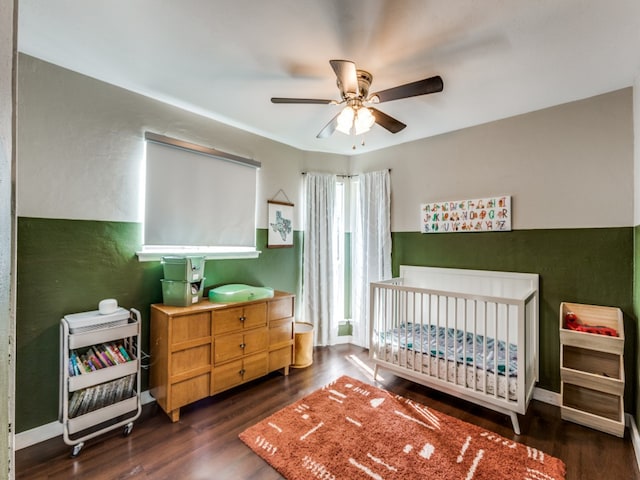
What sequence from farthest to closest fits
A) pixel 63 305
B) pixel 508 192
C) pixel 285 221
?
pixel 285 221, pixel 508 192, pixel 63 305

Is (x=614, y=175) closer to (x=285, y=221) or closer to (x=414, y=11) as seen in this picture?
(x=414, y=11)

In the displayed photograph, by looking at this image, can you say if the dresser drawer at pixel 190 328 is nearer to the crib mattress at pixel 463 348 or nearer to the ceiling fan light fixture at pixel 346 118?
the crib mattress at pixel 463 348

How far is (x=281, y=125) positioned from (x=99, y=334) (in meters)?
2.26

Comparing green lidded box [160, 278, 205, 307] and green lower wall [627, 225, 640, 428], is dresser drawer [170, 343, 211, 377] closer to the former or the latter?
green lidded box [160, 278, 205, 307]

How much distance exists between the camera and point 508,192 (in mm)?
2650

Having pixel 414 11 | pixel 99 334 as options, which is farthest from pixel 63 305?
pixel 414 11

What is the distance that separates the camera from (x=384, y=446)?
1861 mm

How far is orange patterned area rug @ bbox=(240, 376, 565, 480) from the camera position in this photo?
5.44ft

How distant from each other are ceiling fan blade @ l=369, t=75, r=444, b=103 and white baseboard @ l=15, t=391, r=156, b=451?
3028 mm

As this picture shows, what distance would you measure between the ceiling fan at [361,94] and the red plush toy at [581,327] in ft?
6.50

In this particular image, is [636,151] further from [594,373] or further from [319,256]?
[319,256]

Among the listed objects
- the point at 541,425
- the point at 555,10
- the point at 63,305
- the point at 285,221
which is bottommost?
the point at 541,425

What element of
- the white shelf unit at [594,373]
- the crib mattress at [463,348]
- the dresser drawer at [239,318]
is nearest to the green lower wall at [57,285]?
the dresser drawer at [239,318]

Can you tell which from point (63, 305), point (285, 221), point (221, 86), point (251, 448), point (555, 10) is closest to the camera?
point (555, 10)
